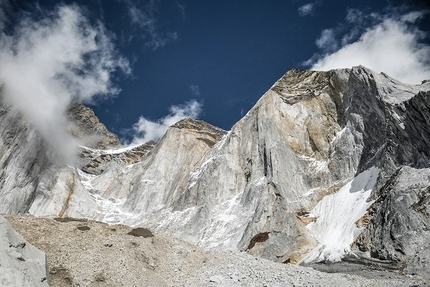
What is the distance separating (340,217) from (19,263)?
35828 mm

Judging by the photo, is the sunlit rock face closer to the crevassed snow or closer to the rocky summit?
the rocky summit

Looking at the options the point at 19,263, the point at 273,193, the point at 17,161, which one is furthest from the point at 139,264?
the point at 17,161

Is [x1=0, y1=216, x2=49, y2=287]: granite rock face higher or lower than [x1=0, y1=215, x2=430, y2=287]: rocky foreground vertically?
lower

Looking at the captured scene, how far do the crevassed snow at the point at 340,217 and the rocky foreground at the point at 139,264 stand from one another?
1364cm

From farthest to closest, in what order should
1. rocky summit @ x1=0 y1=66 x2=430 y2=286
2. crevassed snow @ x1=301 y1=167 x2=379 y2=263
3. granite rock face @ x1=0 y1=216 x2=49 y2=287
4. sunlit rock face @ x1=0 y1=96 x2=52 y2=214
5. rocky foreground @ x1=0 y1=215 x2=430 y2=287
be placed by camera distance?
1. sunlit rock face @ x1=0 y1=96 x2=52 y2=214
2. crevassed snow @ x1=301 y1=167 x2=379 y2=263
3. rocky summit @ x1=0 y1=66 x2=430 y2=286
4. rocky foreground @ x1=0 y1=215 x2=430 y2=287
5. granite rock face @ x1=0 y1=216 x2=49 y2=287

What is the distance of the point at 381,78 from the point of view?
4581cm

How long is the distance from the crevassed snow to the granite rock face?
2607 centimetres

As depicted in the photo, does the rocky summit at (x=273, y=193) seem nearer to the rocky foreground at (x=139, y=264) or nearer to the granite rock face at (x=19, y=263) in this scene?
the rocky foreground at (x=139, y=264)

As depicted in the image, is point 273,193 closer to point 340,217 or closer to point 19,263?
point 340,217

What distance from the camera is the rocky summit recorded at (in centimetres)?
1792

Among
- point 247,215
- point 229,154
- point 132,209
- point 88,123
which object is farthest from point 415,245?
point 88,123

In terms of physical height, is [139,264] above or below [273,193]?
below

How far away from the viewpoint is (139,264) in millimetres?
16484

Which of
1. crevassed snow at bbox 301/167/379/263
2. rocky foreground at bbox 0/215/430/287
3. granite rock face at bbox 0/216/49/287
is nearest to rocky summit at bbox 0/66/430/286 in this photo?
rocky foreground at bbox 0/215/430/287
